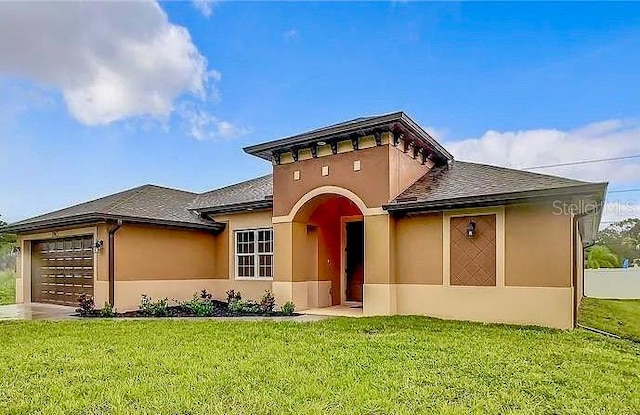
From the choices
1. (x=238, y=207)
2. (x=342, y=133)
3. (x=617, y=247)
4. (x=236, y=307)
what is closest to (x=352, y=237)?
(x=238, y=207)

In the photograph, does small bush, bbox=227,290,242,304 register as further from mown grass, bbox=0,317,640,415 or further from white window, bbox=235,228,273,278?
mown grass, bbox=0,317,640,415

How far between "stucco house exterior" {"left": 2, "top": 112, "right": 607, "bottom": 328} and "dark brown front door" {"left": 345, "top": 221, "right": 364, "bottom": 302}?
4cm

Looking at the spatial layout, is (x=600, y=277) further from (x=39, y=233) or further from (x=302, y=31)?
(x=39, y=233)

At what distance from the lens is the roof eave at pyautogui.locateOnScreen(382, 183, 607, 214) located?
31.1 ft

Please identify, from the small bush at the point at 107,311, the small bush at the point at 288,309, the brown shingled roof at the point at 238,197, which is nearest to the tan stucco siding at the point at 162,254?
the small bush at the point at 107,311

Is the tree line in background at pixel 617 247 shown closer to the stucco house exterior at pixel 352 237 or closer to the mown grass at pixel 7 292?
the stucco house exterior at pixel 352 237

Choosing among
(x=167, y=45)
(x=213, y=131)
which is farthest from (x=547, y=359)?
(x=213, y=131)

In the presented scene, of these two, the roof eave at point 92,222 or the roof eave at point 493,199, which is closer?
the roof eave at point 493,199

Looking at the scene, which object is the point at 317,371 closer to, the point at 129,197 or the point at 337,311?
the point at 337,311

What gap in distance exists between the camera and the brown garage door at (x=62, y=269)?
15180 millimetres

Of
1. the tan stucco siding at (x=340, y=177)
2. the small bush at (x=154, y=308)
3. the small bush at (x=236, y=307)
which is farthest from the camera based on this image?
the small bush at (x=236, y=307)

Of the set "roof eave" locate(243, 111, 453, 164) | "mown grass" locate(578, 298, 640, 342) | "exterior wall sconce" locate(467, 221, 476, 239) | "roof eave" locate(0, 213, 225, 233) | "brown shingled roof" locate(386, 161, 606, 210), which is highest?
"roof eave" locate(243, 111, 453, 164)

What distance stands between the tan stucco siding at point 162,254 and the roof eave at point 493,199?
7369 mm

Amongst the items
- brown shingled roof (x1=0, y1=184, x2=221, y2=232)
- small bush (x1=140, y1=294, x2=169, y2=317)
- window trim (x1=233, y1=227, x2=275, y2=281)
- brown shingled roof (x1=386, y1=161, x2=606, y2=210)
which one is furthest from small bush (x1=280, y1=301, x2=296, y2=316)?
brown shingled roof (x1=0, y1=184, x2=221, y2=232)
